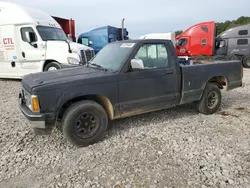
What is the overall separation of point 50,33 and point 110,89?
6.41 m

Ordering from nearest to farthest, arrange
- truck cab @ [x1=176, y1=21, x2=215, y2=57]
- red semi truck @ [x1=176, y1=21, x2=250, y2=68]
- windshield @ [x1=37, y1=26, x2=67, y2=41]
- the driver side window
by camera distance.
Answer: the driver side window → windshield @ [x1=37, y1=26, x2=67, y2=41] → red semi truck @ [x1=176, y1=21, x2=250, y2=68] → truck cab @ [x1=176, y1=21, x2=215, y2=57]

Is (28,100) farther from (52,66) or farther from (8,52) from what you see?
(8,52)

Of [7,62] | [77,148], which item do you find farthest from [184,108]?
[7,62]

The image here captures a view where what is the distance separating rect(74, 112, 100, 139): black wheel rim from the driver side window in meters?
1.26

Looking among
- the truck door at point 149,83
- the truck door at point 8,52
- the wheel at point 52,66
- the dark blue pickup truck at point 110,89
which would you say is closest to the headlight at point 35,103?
the dark blue pickup truck at point 110,89

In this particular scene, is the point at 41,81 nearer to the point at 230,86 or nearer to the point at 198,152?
the point at 198,152

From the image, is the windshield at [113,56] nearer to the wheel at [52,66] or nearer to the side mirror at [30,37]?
the wheel at [52,66]

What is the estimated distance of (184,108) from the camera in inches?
206

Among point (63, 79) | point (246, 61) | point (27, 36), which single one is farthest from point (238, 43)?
point (63, 79)

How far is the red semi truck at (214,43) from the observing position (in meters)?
13.7

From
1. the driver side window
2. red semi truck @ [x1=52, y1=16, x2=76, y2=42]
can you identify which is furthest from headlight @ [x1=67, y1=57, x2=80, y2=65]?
red semi truck @ [x1=52, y1=16, x2=76, y2=42]

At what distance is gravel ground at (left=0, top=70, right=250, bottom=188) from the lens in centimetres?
257

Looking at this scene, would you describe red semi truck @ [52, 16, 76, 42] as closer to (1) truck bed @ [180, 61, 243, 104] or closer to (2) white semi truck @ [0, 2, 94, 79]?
(2) white semi truck @ [0, 2, 94, 79]

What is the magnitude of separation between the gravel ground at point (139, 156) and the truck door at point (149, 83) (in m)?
0.53
